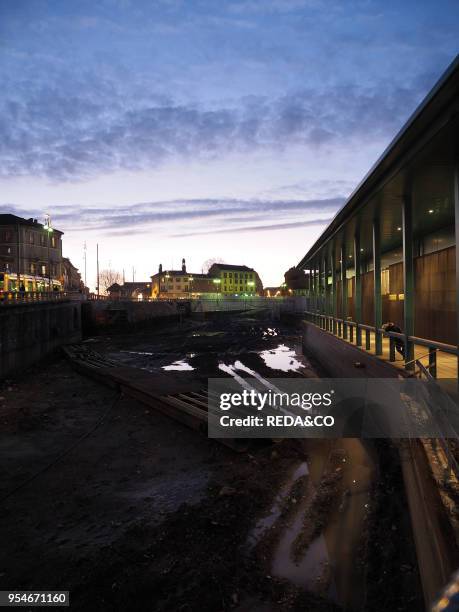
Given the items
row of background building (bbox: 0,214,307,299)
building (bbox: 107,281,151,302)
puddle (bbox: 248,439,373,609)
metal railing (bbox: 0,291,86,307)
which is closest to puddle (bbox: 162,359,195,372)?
metal railing (bbox: 0,291,86,307)

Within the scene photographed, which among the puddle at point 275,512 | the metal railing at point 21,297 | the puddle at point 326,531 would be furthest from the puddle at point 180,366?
the puddle at point 326,531

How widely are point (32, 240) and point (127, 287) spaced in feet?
273

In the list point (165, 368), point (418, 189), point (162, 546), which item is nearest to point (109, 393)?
point (165, 368)

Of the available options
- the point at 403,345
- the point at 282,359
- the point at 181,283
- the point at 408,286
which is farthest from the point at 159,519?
the point at 181,283

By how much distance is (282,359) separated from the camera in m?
25.7

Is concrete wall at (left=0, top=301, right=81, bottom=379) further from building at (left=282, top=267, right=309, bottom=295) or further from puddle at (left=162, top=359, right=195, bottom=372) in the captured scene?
building at (left=282, top=267, right=309, bottom=295)

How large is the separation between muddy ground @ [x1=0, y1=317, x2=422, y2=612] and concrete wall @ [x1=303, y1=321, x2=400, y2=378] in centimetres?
219

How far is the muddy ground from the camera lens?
169 inches

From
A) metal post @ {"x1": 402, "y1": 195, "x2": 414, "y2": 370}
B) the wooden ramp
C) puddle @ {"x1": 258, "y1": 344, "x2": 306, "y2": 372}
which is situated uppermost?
metal post @ {"x1": 402, "y1": 195, "x2": 414, "y2": 370}

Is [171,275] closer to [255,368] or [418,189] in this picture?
[255,368]

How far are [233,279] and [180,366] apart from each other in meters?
113

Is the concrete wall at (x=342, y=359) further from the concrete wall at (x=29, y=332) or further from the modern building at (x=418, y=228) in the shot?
the concrete wall at (x=29, y=332)

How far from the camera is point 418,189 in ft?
29.2

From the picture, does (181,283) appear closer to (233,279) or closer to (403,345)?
(233,279)
